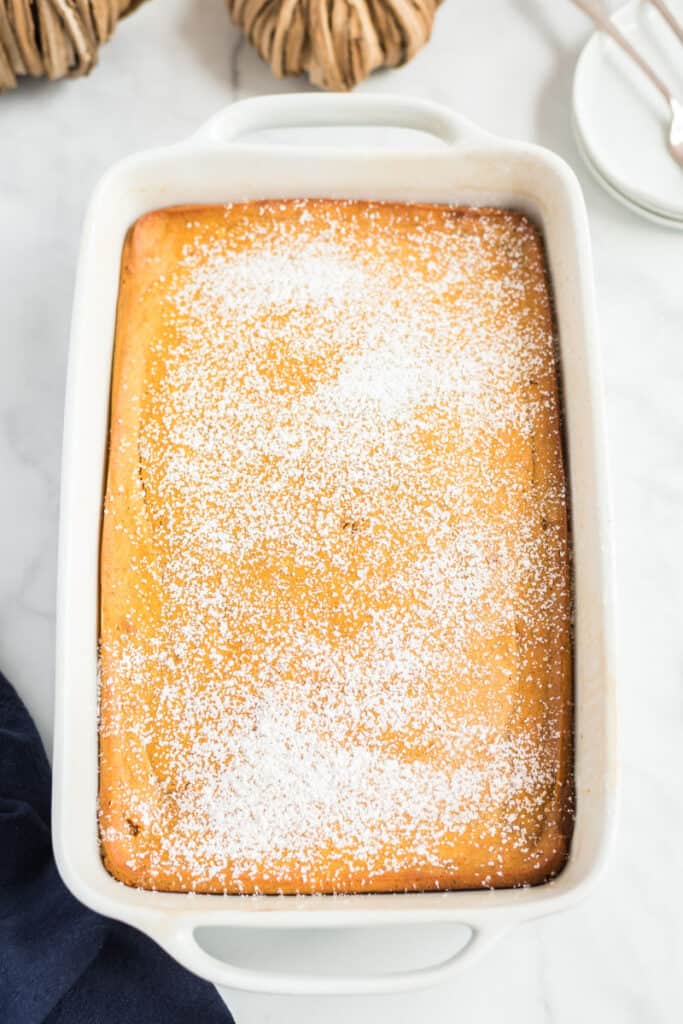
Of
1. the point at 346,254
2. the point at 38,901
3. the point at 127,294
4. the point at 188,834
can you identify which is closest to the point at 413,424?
the point at 346,254

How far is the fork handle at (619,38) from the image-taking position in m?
1.16

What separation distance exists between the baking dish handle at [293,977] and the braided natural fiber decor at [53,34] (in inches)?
37.6

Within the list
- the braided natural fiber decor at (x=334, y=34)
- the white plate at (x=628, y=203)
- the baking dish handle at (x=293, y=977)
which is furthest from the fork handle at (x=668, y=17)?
the baking dish handle at (x=293, y=977)

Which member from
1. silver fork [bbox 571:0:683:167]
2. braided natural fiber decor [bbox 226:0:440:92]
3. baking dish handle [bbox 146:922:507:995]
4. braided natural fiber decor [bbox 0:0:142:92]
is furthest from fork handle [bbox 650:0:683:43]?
baking dish handle [bbox 146:922:507:995]

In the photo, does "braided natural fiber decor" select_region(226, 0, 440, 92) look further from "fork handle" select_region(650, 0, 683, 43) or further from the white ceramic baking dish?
"fork handle" select_region(650, 0, 683, 43)

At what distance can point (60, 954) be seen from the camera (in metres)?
1.00

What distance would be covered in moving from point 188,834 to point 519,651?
0.37 meters

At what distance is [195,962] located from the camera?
34.9 inches

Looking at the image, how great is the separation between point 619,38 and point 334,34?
337 mm

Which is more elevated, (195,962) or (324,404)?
(324,404)

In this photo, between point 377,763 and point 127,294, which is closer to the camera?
point 377,763

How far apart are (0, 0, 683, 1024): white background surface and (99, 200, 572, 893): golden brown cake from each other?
6.3 inches

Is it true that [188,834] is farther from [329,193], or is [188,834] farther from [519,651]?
[329,193]

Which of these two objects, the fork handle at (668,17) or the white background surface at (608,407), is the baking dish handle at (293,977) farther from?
the fork handle at (668,17)
